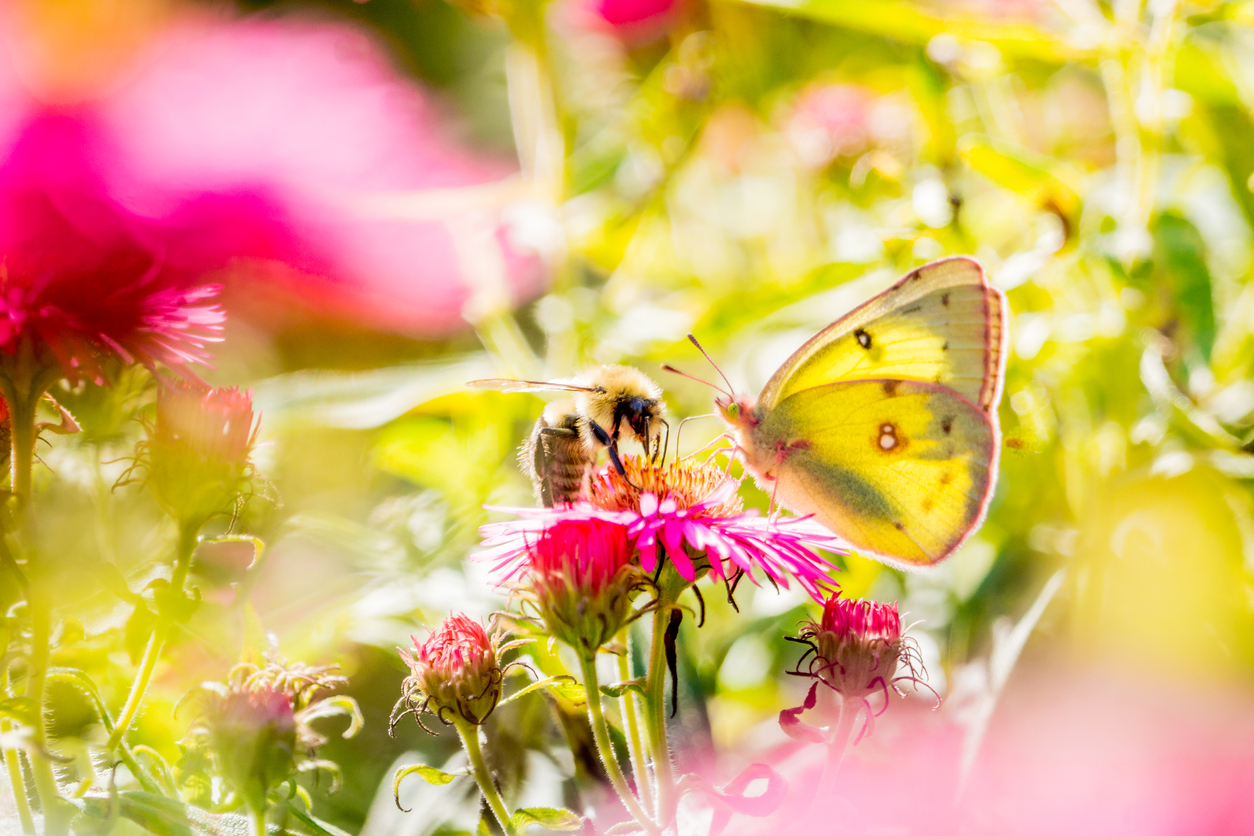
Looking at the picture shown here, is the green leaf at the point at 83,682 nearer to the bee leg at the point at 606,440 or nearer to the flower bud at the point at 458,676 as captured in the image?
the flower bud at the point at 458,676

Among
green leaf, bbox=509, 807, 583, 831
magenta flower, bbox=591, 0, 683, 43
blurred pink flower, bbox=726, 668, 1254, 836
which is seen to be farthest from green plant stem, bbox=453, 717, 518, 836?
magenta flower, bbox=591, 0, 683, 43

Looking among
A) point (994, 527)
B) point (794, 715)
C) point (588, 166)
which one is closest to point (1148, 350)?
point (994, 527)

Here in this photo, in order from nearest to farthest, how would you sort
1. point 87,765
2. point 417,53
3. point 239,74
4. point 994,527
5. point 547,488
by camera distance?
point 87,765, point 547,488, point 994,527, point 239,74, point 417,53

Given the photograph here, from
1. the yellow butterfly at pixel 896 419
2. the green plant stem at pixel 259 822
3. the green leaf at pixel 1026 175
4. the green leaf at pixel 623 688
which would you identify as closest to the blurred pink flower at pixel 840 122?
the green leaf at pixel 1026 175

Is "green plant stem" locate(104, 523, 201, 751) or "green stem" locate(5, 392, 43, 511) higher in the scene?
"green stem" locate(5, 392, 43, 511)

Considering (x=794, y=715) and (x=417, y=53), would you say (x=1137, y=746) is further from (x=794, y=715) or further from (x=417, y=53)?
(x=417, y=53)

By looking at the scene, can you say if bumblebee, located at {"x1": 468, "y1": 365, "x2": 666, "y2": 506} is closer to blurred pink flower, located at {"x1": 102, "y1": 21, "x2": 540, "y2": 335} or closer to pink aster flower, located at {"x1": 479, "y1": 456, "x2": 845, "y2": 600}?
pink aster flower, located at {"x1": 479, "y1": 456, "x2": 845, "y2": 600}

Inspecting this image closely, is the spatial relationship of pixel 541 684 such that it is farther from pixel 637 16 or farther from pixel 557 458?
pixel 637 16
